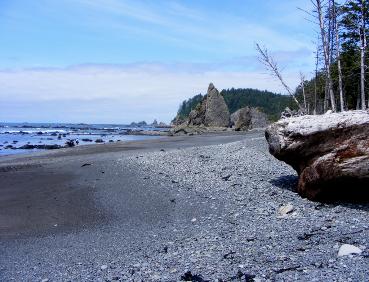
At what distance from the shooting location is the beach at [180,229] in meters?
6.52

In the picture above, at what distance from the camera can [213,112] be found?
9831 centimetres

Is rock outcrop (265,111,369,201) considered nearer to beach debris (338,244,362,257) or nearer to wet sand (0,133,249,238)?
beach debris (338,244,362,257)

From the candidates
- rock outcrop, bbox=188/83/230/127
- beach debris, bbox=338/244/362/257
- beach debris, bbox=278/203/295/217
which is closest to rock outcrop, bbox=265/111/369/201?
beach debris, bbox=278/203/295/217

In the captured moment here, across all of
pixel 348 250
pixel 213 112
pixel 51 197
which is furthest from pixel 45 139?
pixel 348 250

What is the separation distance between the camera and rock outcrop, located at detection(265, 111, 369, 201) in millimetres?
9008

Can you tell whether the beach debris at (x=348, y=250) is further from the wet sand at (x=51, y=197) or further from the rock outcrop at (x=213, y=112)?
the rock outcrop at (x=213, y=112)

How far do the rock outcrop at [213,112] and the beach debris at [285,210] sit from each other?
287 feet

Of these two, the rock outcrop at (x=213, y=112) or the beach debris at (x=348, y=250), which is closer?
the beach debris at (x=348, y=250)

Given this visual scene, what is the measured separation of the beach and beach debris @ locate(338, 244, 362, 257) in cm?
14

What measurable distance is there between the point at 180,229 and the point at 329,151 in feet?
13.1

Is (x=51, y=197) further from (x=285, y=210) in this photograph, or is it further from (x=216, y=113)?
(x=216, y=113)

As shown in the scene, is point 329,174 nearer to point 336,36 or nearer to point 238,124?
point 336,36

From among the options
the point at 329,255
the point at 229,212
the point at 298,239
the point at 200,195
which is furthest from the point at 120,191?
the point at 329,255

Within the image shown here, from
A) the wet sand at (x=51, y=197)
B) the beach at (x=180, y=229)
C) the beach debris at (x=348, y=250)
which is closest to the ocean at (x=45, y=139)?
the wet sand at (x=51, y=197)
